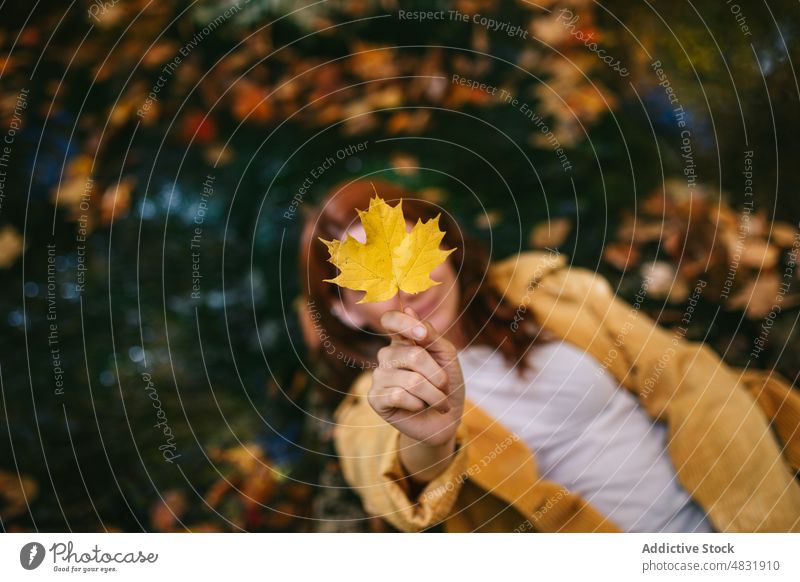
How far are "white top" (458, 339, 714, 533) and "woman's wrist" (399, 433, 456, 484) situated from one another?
0.39ft

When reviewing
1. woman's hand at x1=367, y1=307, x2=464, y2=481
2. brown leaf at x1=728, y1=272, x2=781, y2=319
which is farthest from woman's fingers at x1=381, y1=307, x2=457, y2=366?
brown leaf at x1=728, y1=272, x2=781, y2=319

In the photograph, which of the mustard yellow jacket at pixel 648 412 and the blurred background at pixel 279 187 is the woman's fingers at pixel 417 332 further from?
the blurred background at pixel 279 187

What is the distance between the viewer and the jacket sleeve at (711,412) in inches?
50.6

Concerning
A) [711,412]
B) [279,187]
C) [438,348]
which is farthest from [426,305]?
[711,412]

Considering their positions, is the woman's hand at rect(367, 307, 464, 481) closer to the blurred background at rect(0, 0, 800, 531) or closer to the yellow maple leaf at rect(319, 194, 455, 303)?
the yellow maple leaf at rect(319, 194, 455, 303)

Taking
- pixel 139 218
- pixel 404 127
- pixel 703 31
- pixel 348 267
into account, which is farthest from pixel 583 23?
pixel 139 218

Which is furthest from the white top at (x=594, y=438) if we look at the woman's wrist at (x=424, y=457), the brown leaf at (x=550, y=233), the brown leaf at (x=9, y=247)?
the brown leaf at (x=9, y=247)

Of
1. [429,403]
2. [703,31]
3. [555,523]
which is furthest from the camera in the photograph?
[703,31]

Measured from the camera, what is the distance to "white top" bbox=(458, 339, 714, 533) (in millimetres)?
1296

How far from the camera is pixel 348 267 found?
1156 mm

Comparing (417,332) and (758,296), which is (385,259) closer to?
(417,332)

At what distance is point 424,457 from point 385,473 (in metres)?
0.07

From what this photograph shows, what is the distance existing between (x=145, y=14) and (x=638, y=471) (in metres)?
1.16

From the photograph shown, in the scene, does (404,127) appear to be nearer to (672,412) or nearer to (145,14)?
(145,14)
